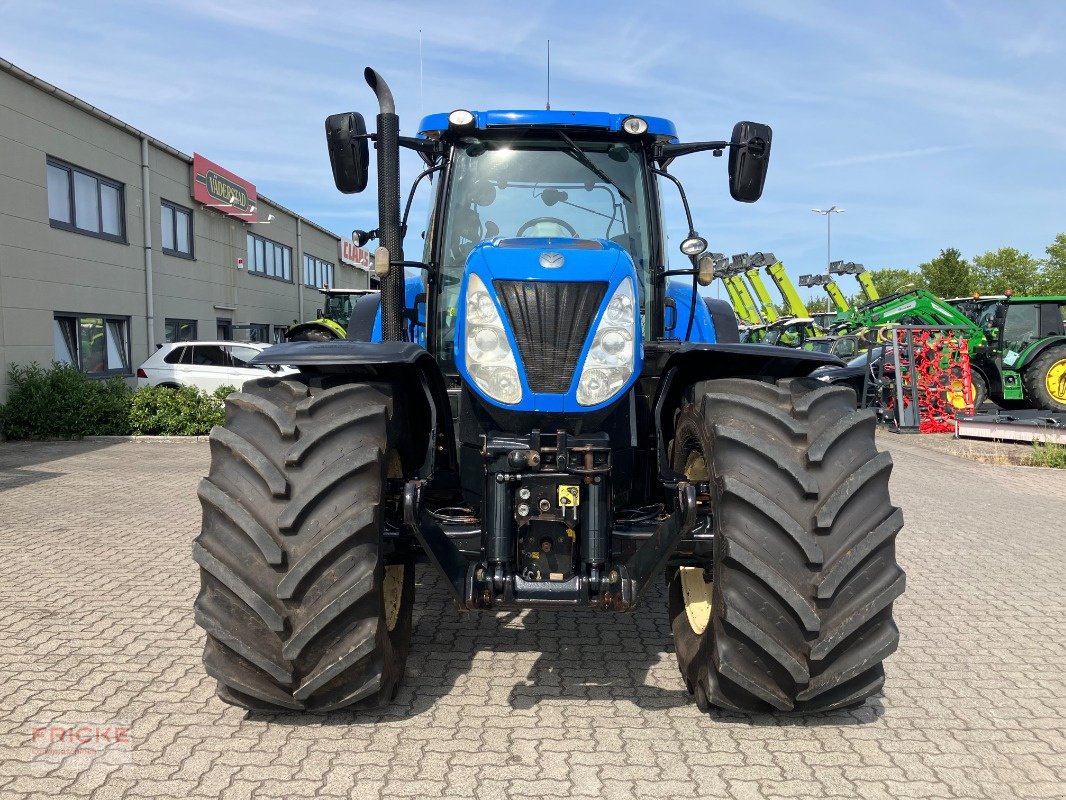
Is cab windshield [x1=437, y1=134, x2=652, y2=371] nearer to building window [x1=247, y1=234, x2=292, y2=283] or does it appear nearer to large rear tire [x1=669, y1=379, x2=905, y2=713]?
large rear tire [x1=669, y1=379, x2=905, y2=713]

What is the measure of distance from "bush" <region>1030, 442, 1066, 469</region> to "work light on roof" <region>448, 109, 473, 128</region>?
10377 mm

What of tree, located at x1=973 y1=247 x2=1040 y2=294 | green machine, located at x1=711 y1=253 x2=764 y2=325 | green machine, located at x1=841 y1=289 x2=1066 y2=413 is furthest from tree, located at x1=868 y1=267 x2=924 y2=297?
green machine, located at x1=841 y1=289 x2=1066 y2=413

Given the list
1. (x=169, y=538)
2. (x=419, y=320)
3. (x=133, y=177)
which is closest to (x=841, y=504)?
(x=419, y=320)

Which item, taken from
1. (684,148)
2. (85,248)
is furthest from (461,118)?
(85,248)

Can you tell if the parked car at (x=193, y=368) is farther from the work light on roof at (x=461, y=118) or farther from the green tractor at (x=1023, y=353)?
the green tractor at (x=1023, y=353)

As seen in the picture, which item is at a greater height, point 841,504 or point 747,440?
point 747,440

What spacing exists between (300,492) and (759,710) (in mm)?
1838

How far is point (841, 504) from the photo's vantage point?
3121mm

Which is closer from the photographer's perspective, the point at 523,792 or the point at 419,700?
the point at 523,792

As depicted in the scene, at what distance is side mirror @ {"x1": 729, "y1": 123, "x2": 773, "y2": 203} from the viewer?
169 inches

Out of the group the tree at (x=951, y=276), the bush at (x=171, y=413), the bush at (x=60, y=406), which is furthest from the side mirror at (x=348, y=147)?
the tree at (x=951, y=276)

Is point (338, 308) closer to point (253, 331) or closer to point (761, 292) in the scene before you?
point (253, 331)

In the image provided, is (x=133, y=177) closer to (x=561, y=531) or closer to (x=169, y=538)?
(x=169, y=538)

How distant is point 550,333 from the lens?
3.44 metres
